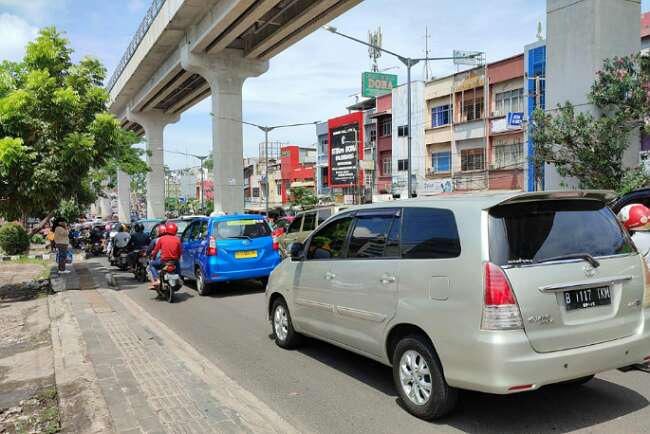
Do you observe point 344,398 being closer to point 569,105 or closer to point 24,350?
point 24,350

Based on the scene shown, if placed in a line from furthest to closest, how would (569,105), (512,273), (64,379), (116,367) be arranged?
(569,105)
(116,367)
(64,379)
(512,273)

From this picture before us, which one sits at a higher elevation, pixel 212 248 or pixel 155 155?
pixel 155 155

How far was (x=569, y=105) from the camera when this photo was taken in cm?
1076

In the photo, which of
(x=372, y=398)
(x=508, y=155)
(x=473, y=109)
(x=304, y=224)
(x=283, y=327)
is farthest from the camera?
(x=473, y=109)

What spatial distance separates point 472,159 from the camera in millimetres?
36906

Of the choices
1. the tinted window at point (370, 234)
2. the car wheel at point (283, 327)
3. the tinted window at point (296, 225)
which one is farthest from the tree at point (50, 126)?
the tinted window at point (370, 234)

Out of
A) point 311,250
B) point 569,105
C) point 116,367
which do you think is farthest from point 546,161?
point 116,367

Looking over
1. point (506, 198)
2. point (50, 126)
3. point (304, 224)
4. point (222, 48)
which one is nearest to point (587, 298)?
point (506, 198)

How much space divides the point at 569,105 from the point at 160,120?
45.0 m

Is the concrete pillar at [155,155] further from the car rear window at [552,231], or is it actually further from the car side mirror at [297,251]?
the car rear window at [552,231]

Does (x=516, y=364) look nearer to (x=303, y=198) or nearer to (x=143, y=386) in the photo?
(x=143, y=386)

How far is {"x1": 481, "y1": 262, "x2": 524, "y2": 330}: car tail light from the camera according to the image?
3.71m

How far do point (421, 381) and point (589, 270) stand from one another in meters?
1.56

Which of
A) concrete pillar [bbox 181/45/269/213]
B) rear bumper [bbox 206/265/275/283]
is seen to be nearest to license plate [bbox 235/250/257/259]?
rear bumper [bbox 206/265/275/283]
